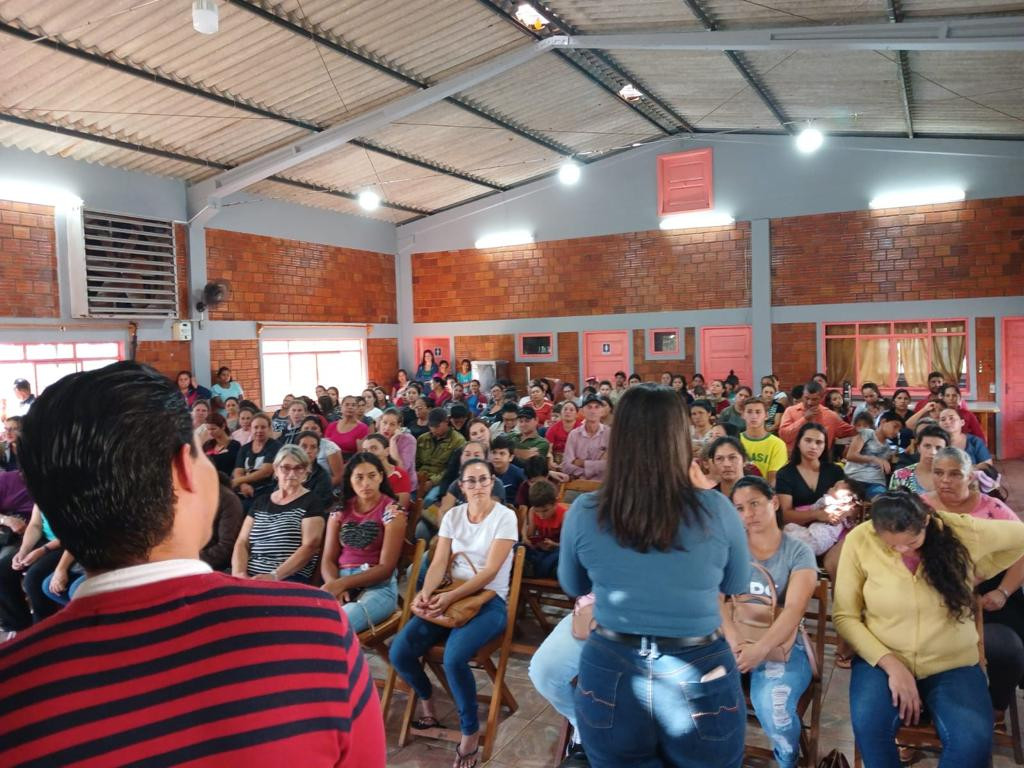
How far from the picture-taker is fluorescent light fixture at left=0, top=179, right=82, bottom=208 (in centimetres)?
825

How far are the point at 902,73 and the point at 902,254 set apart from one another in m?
3.68

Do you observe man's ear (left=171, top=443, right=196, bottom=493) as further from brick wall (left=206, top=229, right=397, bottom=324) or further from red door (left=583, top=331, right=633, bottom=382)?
red door (left=583, top=331, right=633, bottom=382)

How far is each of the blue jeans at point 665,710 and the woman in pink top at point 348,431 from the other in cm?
484

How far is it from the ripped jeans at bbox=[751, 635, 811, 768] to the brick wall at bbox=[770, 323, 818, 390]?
961 centimetres

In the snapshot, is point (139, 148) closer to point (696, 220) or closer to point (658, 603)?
point (696, 220)

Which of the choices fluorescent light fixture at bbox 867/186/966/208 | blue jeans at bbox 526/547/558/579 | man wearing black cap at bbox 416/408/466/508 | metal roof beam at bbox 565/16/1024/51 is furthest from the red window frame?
blue jeans at bbox 526/547/558/579

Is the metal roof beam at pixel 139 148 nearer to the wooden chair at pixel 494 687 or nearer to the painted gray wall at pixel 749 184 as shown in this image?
the painted gray wall at pixel 749 184

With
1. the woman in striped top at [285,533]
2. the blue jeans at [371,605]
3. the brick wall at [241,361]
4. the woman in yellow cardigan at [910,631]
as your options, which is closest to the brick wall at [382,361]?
the brick wall at [241,361]

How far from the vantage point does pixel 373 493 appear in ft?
12.7

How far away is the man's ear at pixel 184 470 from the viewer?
0.91m

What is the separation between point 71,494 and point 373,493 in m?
3.07

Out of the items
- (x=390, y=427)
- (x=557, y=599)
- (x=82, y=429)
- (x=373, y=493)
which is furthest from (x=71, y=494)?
(x=390, y=427)

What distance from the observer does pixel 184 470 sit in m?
0.92

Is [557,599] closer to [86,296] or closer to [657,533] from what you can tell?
[657,533]
